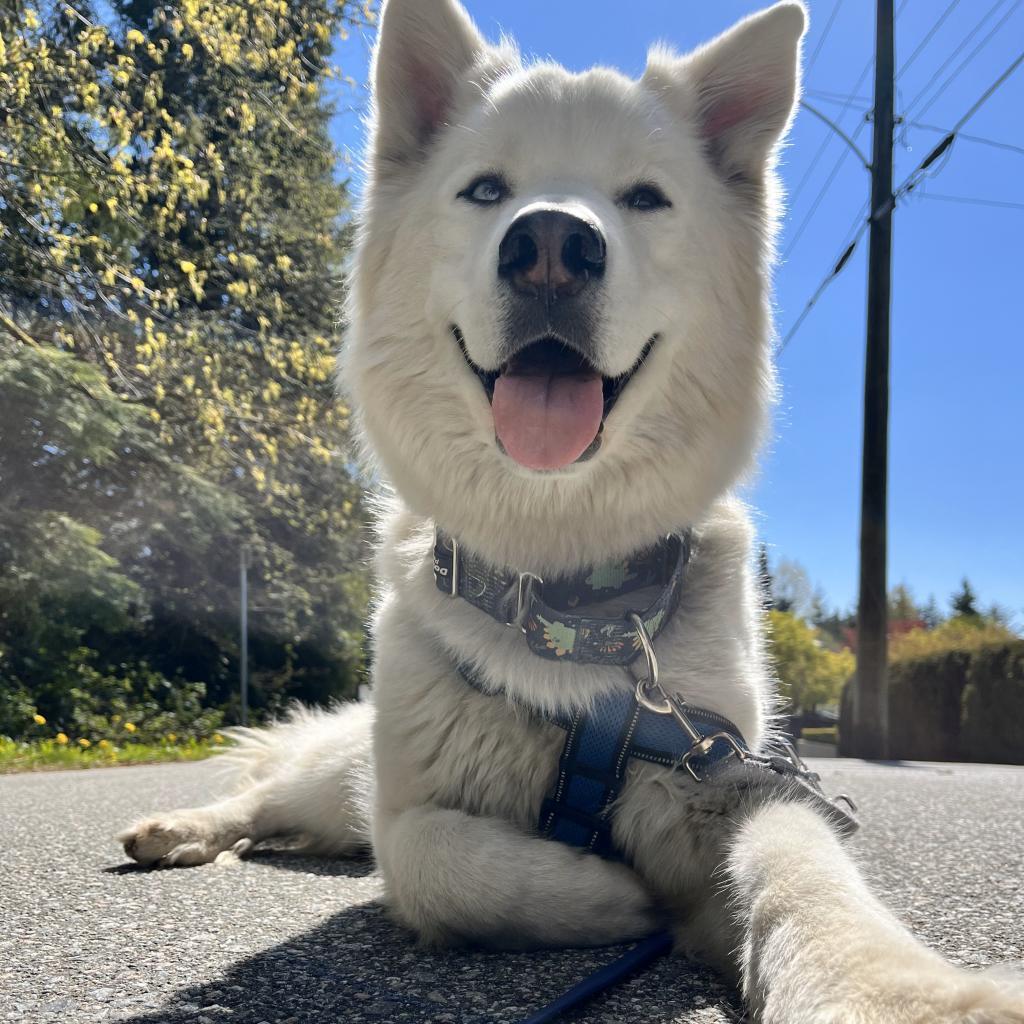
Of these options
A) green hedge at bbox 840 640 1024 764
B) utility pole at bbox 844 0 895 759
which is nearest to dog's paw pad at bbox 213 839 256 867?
utility pole at bbox 844 0 895 759

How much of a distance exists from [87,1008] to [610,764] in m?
1.09

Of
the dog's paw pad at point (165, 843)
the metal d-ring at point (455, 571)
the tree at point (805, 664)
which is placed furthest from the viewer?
the tree at point (805, 664)

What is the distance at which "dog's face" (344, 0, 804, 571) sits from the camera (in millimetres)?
2242

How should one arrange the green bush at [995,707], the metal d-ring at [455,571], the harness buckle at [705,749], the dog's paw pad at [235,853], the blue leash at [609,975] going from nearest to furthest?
the blue leash at [609,975] < the harness buckle at [705,749] < the metal d-ring at [455,571] < the dog's paw pad at [235,853] < the green bush at [995,707]

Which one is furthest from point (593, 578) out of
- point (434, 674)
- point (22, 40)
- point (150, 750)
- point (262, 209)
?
point (262, 209)

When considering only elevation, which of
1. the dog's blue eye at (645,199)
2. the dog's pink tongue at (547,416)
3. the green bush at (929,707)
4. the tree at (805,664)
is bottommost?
the tree at (805,664)

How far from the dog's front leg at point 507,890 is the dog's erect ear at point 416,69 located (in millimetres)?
1987

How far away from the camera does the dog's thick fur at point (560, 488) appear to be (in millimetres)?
1888

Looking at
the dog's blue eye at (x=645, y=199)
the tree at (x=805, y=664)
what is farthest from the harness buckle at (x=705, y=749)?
the tree at (x=805, y=664)

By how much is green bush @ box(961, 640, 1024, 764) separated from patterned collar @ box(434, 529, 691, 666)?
39.6ft

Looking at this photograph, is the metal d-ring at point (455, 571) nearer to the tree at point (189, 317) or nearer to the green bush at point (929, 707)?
the tree at point (189, 317)

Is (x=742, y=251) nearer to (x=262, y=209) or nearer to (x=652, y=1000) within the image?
(x=652, y=1000)

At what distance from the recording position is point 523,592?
226 centimetres

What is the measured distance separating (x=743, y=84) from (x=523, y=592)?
1.67 meters
